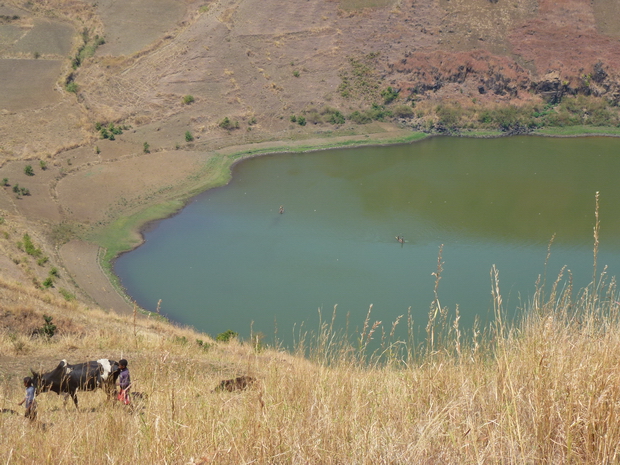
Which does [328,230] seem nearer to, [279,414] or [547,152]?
[547,152]

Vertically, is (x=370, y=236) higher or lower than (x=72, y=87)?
lower

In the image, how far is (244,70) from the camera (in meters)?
50.8

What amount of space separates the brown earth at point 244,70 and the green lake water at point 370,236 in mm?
4722

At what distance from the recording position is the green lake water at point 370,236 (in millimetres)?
24281

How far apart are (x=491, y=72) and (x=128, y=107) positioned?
2841 centimetres

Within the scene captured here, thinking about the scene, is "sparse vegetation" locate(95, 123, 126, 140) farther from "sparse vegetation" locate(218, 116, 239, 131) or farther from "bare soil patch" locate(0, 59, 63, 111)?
"sparse vegetation" locate(218, 116, 239, 131)

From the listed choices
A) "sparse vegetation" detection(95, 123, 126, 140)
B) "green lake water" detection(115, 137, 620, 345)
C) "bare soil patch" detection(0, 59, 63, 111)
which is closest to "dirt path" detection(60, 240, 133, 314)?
"green lake water" detection(115, 137, 620, 345)

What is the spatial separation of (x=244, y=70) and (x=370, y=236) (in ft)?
83.6

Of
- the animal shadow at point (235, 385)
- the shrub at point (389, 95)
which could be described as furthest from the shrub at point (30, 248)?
the shrub at point (389, 95)

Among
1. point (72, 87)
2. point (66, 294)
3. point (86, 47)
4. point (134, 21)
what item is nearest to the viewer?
point (66, 294)

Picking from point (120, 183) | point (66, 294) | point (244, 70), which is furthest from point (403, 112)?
point (66, 294)

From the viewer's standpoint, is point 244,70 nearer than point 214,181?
No

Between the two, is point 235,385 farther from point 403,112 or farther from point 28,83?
point 28,83

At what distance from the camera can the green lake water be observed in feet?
79.7
